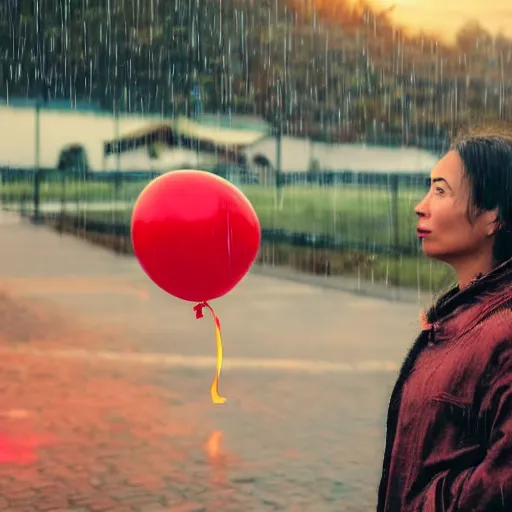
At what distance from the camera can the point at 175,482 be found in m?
5.40

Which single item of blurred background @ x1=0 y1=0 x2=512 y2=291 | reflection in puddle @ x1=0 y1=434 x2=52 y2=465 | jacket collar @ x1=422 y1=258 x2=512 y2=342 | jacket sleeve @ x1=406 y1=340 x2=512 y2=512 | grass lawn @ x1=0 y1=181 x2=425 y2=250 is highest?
blurred background @ x1=0 y1=0 x2=512 y2=291

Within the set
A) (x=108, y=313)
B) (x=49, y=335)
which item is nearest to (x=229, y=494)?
(x=49, y=335)

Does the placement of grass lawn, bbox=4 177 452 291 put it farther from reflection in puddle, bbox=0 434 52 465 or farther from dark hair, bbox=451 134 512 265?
reflection in puddle, bbox=0 434 52 465

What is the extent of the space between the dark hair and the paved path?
3.30 metres

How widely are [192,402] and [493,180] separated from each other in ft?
17.7

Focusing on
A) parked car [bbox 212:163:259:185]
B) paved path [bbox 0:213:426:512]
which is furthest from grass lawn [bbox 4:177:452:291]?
paved path [bbox 0:213:426:512]

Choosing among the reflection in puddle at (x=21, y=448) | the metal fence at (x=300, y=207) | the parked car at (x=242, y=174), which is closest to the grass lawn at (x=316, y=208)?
the metal fence at (x=300, y=207)

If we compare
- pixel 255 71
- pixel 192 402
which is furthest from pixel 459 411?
pixel 255 71

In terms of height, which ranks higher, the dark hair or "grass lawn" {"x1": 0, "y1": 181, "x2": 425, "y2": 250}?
the dark hair

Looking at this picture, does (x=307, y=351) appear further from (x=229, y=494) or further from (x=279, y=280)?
(x=279, y=280)

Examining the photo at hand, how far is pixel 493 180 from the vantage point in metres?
1.89

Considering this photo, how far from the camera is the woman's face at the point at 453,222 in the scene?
1916mm

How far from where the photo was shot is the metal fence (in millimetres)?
20141

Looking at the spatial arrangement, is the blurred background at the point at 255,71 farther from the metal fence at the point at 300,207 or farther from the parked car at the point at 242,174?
the parked car at the point at 242,174
